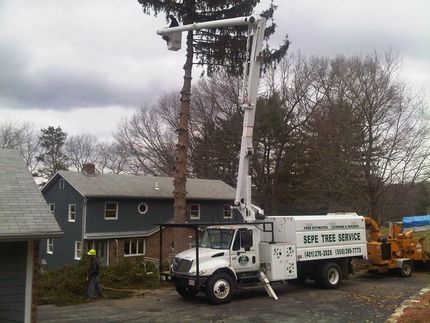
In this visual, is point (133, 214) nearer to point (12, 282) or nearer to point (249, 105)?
point (249, 105)

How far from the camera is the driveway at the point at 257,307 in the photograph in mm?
12266

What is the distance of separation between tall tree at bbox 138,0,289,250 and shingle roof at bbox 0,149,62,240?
804cm

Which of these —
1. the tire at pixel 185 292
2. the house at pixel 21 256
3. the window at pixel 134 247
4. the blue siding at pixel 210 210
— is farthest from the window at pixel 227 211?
the house at pixel 21 256

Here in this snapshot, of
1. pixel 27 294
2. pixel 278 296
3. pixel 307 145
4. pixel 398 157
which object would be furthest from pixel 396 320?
pixel 307 145

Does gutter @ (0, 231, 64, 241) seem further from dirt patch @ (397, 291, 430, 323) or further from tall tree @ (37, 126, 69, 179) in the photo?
tall tree @ (37, 126, 69, 179)

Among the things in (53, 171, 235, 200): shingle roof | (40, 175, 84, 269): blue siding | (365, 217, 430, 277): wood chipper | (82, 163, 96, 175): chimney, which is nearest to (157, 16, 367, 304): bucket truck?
(365, 217, 430, 277): wood chipper

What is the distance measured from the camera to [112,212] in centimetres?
3397

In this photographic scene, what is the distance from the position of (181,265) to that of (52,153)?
59041mm

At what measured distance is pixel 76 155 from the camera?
7025cm

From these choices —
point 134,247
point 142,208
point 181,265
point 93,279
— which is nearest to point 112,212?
point 142,208

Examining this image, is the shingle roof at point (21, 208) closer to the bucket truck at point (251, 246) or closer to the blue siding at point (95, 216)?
the bucket truck at point (251, 246)

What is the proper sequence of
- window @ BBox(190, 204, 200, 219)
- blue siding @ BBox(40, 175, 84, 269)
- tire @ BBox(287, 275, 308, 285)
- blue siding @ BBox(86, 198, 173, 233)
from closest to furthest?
tire @ BBox(287, 275, 308, 285) < blue siding @ BBox(86, 198, 173, 233) < blue siding @ BBox(40, 175, 84, 269) < window @ BBox(190, 204, 200, 219)

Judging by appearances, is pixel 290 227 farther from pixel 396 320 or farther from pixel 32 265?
pixel 32 265

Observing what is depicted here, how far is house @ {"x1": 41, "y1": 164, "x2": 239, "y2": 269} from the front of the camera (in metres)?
33.3
